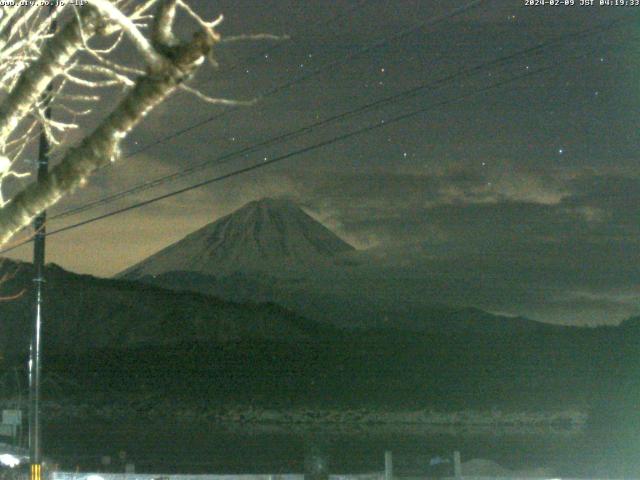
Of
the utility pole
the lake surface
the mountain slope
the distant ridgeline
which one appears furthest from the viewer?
the mountain slope

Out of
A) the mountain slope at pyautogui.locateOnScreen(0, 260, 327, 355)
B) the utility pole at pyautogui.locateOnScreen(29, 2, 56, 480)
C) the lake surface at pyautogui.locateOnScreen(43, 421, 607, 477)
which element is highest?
the mountain slope at pyautogui.locateOnScreen(0, 260, 327, 355)

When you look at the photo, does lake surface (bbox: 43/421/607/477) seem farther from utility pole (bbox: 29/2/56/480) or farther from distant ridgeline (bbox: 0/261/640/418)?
distant ridgeline (bbox: 0/261/640/418)

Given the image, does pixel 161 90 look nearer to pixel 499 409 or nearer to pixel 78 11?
pixel 78 11

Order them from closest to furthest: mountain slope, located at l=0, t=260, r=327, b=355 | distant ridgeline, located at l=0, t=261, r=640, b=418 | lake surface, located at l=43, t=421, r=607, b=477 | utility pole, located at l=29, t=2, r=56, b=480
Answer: utility pole, located at l=29, t=2, r=56, b=480, lake surface, located at l=43, t=421, r=607, b=477, distant ridgeline, located at l=0, t=261, r=640, b=418, mountain slope, located at l=0, t=260, r=327, b=355

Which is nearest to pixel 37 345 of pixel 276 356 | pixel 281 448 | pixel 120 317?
pixel 281 448

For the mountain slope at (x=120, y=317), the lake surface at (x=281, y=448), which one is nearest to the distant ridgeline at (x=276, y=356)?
the mountain slope at (x=120, y=317)

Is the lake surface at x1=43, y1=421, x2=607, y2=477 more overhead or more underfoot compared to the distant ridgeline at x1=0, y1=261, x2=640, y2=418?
more underfoot

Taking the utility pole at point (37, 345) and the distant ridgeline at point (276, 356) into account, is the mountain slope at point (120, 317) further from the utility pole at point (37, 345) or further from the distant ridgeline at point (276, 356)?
the utility pole at point (37, 345)

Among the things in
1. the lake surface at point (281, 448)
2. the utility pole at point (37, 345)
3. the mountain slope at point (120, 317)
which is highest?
the mountain slope at point (120, 317)

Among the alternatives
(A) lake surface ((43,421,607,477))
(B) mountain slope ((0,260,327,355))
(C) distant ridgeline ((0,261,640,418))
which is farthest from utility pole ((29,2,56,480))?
(B) mountain slope ((0,260,327,355))

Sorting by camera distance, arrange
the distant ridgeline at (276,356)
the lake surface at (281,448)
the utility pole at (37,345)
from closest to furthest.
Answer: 1. the utility pole at (37,345)
2. the lake surface at (281,448)
3. the distant ridgeline at (276,356)

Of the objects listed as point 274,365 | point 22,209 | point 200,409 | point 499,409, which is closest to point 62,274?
point 274,365
